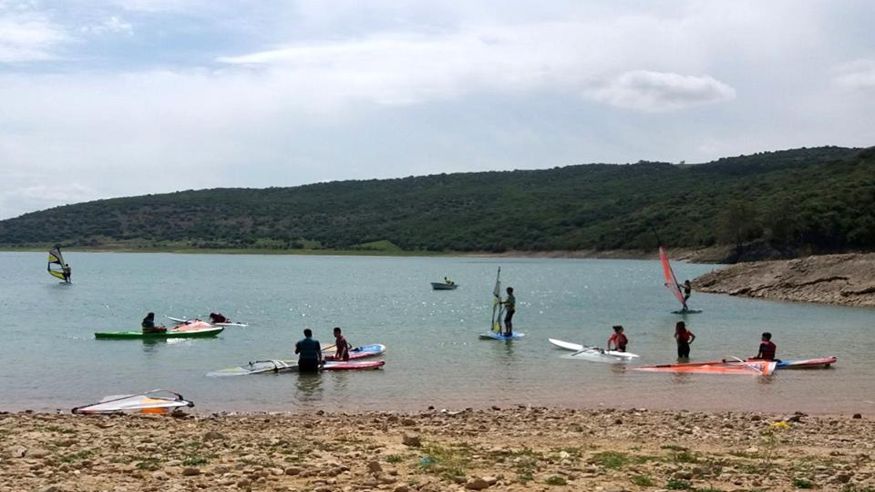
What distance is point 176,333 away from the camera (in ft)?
96.5

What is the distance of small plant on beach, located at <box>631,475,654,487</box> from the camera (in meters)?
8.46

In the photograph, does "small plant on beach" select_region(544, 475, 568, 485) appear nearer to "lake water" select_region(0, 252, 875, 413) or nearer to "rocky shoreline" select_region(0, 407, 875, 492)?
"rocky shoreline" select_region(0, 407, 875, 492)

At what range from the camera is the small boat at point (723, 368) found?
66.9 ft

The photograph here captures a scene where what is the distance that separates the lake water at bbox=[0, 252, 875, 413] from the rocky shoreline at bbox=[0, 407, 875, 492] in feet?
8.96

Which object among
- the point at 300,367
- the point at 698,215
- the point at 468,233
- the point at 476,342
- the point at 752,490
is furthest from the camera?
the point at 468,233

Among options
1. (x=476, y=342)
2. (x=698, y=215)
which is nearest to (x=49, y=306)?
(x=476, y=342)

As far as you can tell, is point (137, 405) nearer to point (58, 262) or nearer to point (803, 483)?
point (803, 483)

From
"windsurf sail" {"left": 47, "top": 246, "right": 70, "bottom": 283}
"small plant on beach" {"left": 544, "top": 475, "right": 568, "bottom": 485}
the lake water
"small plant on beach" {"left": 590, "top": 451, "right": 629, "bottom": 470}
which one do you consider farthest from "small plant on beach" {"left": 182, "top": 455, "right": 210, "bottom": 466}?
"windsurf sail" {"left": 47, "top": 246, "right": 70, "bottom": 283}

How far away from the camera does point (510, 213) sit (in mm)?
143500

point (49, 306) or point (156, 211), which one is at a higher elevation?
point (156, 211)

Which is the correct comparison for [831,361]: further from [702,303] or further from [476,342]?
[702,303]

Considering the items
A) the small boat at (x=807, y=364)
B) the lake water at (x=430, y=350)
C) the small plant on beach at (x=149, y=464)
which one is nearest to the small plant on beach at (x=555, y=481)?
the small plant on beach at (x=149, y=464)

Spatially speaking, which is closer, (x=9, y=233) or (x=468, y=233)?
(x=468, y=233)

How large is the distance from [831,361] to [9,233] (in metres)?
167
